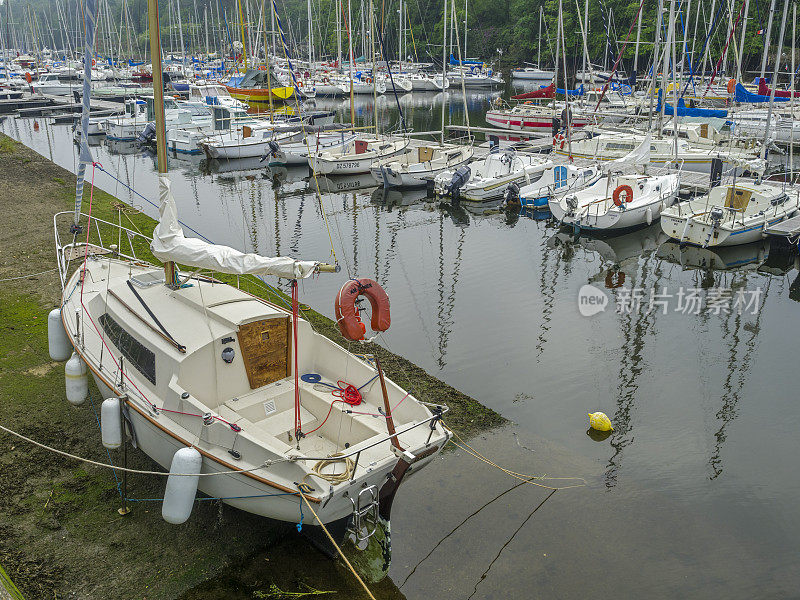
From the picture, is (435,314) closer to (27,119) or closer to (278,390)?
(278,390)

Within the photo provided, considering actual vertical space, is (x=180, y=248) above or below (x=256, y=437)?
above

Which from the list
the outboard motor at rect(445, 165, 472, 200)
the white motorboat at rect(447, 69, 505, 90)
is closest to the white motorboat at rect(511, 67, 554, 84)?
the white motorboat at rect(447, 69, 505, 90)

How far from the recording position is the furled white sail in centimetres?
928

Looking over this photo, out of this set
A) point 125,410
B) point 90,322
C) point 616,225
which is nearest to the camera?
point 125,410

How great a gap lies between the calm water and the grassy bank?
5.00 feet

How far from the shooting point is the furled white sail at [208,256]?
30.5 feet

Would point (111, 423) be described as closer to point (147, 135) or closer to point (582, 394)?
point (582, 394)

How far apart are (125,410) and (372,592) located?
185 inches

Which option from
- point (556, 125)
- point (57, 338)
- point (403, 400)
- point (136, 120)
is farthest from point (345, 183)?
point (403, 400)

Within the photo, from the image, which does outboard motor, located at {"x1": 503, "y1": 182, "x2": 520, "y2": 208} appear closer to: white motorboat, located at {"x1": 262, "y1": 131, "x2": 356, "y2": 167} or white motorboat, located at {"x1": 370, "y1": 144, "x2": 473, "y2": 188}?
white motorboat, located at {"x1": 370, "y1": 144, "x2": 473, "y2": 188}

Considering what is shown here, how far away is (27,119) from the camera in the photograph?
55.7 meters

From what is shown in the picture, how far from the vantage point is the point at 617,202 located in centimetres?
2575

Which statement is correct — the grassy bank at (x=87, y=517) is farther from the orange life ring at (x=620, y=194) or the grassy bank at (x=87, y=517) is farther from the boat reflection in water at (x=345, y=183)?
the boat reflection in water at (x=345, y=183)

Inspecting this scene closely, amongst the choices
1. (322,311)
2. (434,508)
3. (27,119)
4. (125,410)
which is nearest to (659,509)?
(434,508)
